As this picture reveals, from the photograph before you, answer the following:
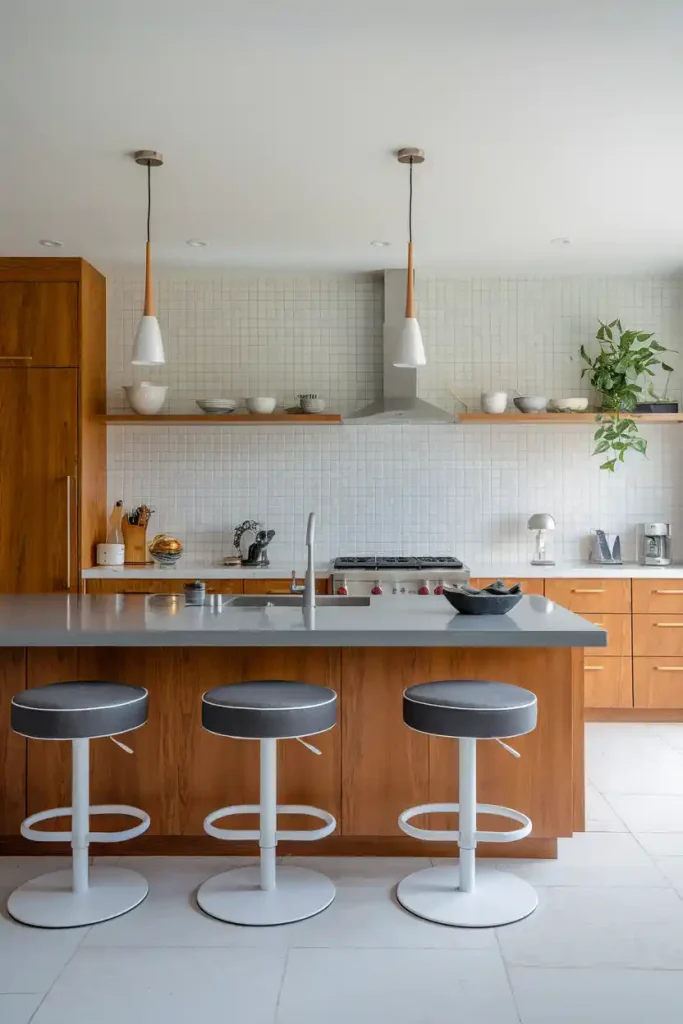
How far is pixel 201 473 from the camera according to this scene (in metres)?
5.79

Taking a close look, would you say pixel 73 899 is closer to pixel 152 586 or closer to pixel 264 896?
pixel 264 896

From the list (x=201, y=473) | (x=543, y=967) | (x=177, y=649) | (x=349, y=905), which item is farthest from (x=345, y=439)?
(x=543, y=967)

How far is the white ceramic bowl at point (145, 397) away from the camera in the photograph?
5.51m

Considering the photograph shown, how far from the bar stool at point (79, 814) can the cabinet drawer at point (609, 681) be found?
Answer: 9.94 ft

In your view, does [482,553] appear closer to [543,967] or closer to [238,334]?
[238,334]

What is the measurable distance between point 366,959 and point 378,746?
800 mm

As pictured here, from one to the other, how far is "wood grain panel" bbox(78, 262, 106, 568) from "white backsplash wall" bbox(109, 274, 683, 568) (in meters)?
0.16

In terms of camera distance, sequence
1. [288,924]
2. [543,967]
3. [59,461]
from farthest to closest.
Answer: [59,461]
[288,924]
[543,967]

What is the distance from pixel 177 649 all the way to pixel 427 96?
84.3 inches

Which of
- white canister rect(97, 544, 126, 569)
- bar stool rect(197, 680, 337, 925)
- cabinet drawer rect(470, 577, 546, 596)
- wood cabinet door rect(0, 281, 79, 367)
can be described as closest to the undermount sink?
bar stool rect(197, 680, 337, 925)

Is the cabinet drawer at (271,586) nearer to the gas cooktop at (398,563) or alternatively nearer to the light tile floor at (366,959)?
the gas cooktop at (398,563)

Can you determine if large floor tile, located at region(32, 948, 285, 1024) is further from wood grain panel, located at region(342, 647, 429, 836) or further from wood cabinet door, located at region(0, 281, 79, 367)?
wood cabinet door, located at region(0, 281, 79, 367)

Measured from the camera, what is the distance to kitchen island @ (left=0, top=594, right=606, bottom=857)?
317 centimetres

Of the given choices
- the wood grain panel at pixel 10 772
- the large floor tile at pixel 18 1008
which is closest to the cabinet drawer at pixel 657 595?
the wood grain panel at pixel 10 772
